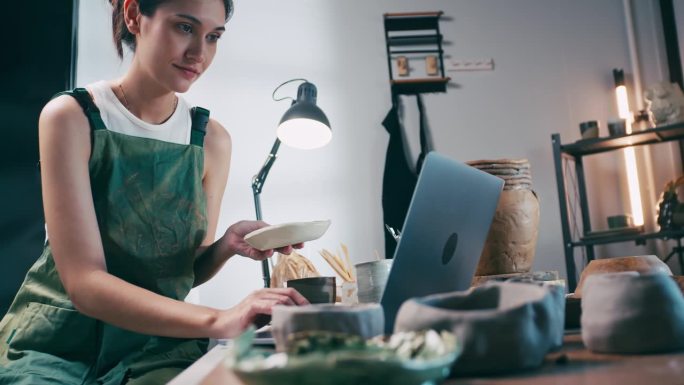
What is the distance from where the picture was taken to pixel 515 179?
1.34 m

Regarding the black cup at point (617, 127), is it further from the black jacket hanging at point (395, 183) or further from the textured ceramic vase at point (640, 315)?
the textured ceramic vase at point (640, 315)

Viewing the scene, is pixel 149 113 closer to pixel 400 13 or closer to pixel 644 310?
pixel 644 310

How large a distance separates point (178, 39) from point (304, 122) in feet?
2.23

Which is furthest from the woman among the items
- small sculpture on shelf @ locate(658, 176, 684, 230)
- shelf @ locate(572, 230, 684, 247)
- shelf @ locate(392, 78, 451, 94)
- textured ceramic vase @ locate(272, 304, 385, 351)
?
small sculpture on shelf @ locate(658, 176, 684, 230)

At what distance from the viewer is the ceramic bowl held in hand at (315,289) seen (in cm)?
102

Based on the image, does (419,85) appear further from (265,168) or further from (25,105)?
(25,105)

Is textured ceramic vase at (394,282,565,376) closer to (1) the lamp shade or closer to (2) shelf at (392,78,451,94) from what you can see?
(1) the lamp shade

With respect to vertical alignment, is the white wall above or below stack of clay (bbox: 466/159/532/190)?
above

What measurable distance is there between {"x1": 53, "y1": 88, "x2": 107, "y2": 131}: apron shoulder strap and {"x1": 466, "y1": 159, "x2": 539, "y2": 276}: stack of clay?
828mm

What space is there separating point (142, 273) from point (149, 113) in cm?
41

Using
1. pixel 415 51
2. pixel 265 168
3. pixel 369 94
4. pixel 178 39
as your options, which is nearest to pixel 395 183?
pixel 369 94

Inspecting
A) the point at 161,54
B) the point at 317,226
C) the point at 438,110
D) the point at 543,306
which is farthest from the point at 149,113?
the point at 438,110

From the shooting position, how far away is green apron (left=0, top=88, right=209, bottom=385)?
1124 millimetres

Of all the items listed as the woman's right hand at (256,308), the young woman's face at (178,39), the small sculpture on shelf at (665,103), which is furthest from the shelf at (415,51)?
the woman's right hand at (256,308)
